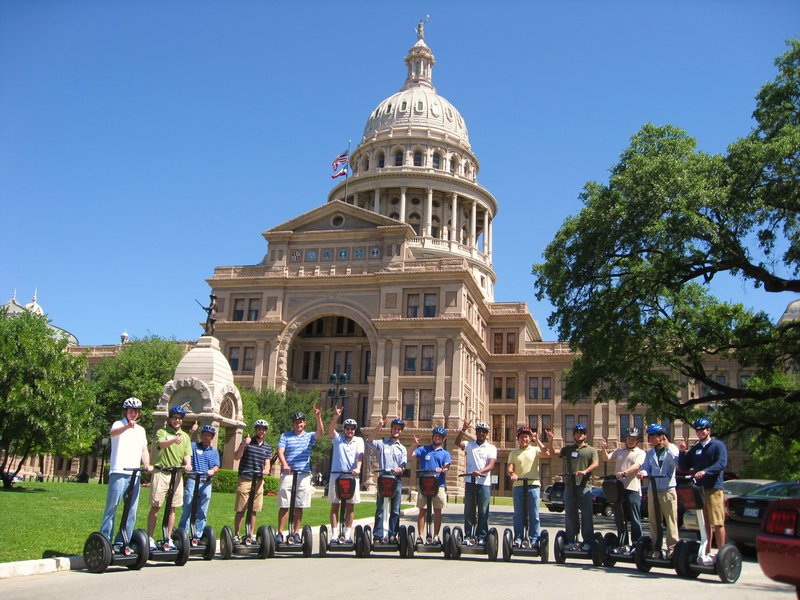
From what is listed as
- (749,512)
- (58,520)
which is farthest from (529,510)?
(58,520)

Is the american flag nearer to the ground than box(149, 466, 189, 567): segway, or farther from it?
farther from it

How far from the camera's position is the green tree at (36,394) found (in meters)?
30.0

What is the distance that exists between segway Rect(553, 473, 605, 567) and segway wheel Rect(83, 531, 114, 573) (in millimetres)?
6709

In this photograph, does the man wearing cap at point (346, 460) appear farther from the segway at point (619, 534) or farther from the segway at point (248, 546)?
the segway at point (619, 534)

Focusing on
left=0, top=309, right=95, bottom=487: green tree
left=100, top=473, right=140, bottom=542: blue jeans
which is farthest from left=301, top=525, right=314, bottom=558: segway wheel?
left=0, top=309, right=95, bottom=487: green tree

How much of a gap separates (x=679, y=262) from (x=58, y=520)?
19502 millimetres

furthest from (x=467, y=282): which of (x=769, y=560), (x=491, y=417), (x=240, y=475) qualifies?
(x=769, y=560)

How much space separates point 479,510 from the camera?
1350cm

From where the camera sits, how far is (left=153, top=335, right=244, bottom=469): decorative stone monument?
28969mm

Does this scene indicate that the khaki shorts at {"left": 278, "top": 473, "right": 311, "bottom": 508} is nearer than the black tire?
No

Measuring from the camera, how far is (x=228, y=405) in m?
30.6

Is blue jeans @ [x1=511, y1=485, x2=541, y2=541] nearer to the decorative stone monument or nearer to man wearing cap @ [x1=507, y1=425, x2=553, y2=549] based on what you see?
man wearing cap @ [x1=507, y1=425, x2=553, y2=549]

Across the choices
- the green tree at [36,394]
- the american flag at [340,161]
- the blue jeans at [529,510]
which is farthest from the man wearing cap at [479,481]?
the american flag at [340,161]

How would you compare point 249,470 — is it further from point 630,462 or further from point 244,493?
point 630,462
